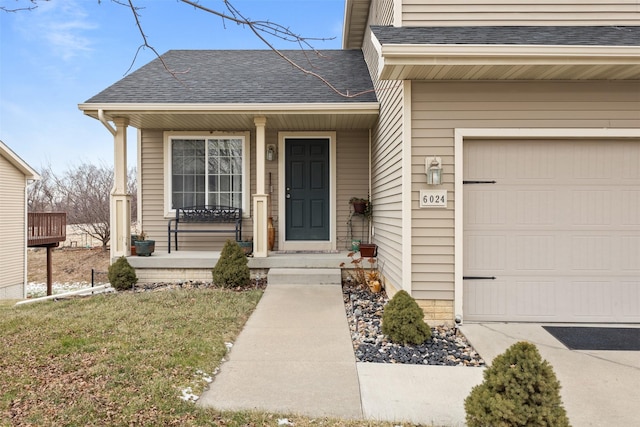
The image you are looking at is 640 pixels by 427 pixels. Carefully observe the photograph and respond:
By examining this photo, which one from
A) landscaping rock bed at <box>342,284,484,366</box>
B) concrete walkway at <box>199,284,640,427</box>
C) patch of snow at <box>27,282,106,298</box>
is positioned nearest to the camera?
concrete walkway at <box>199,284,640,427</box>

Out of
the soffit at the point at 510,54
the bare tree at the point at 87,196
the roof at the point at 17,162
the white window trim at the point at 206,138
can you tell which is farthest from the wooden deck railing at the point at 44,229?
the soffit at the point at 510,54

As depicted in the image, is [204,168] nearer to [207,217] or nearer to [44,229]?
[207,217]

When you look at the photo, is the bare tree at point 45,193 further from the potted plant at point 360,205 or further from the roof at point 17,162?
the potted plant at point 360,205

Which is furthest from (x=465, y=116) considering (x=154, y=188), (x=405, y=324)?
(x=154, y=188)

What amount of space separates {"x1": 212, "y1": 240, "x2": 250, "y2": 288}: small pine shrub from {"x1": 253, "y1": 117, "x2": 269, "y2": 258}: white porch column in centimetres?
45

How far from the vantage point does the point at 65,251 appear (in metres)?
17.1

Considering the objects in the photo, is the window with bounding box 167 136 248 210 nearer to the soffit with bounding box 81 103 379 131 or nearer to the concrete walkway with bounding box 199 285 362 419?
the soffit with bounding box 81 103 379 131

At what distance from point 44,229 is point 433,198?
44.6 feet

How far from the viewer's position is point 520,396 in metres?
1.79

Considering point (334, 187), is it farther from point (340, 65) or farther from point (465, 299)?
point (465, 299)

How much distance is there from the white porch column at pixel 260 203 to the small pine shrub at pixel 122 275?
186 cm

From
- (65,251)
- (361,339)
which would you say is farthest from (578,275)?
(65,251)

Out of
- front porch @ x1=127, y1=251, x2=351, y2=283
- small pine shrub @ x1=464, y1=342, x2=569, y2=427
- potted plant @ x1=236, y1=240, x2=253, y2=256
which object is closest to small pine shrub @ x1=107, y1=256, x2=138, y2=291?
front porch @ x1=127, y1=251, x2=351, y2=283

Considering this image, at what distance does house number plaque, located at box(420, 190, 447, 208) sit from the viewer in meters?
3.97
